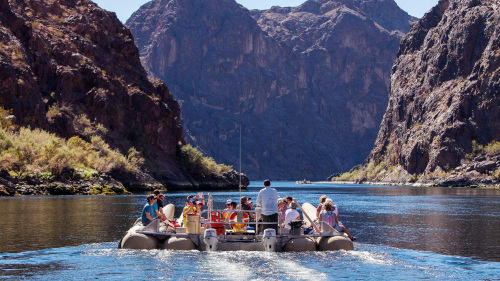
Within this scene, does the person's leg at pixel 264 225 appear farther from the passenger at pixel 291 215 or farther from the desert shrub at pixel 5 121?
the desert shrub at pixel 5 121

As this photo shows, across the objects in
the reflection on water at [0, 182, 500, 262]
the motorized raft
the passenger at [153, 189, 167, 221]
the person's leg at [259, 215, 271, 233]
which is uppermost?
the passenger at [153, 189, 167, 221]

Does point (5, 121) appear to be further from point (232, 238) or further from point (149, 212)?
point (232, 238)

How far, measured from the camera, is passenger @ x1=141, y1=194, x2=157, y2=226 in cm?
3728

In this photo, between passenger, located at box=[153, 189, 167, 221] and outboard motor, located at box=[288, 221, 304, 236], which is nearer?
outboard motor, located at box=[288, 221, 304, 236]

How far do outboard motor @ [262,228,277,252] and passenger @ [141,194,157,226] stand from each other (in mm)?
6520

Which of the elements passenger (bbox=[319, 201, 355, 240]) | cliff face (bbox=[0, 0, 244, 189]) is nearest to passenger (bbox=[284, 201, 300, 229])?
passenger (bbox=[319, 201, 355, 240])

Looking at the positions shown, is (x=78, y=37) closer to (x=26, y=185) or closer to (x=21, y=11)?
(x=21, y=11)

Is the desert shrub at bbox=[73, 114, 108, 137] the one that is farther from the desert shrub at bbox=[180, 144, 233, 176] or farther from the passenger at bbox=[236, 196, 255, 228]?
the passenger at bbox=[236, 196, 255, 228]

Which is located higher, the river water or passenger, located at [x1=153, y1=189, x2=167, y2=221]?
passenger, located at [x1=153, y1=189, x2=167, y2=221]

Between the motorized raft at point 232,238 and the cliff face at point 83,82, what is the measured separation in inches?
3775

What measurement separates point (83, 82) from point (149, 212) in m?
127

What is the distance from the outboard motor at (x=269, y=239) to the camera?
1400 inches

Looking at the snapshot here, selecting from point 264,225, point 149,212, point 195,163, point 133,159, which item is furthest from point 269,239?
point 195,163

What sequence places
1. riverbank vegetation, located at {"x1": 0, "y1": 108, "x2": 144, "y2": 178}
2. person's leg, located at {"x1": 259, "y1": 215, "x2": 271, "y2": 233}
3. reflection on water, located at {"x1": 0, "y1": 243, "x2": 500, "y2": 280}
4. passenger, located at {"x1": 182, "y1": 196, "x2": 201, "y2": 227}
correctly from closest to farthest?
1. reflection on water, located at {"x1": 0, "y1": 243, "x2": 500, "y2": 280}
2. person's leg, located at {"x1": 259, "y1": 215, "x2": 271, "y2": 233}
3. passenger, located at {"x1": 182, "y1": 196, "x2": 201, "y2": 227}
4. riverbank vegetation, located at {"x1": 0, "y1": 108, "x2": 144, "y2": 178}
